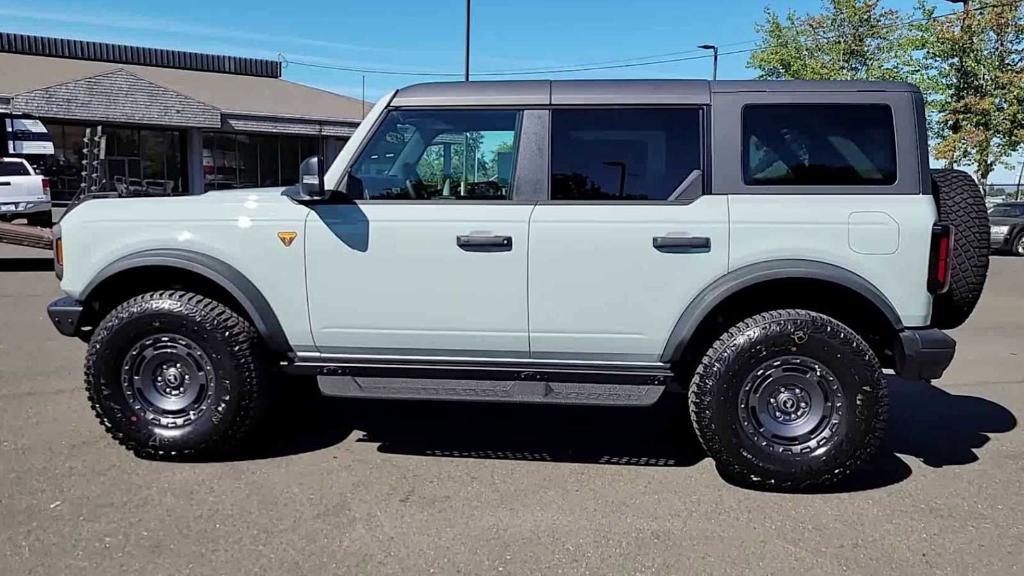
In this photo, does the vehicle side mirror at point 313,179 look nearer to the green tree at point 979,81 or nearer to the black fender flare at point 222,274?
the black fender flare at point 222,274

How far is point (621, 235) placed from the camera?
4.06 meters

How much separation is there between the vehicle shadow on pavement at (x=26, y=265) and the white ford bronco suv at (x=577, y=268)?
11.1 m

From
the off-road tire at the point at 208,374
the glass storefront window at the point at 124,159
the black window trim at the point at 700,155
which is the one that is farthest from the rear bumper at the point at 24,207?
the black window trim at the point at 700,155

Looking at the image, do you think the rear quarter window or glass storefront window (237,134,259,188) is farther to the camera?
glass storefront window (237,134,259,188)

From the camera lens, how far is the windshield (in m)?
20.1

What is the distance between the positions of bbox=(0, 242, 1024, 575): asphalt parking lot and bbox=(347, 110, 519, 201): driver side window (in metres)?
1.49

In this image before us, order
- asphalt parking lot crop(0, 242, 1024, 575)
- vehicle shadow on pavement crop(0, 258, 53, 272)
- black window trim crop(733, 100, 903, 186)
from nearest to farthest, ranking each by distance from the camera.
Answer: asphalt parking lot crop(0, 242, 1024, 575) → black window trim crop(733, 100, 903, 186) → vehicle shadow on pavement crop(0, 258, 53, 272)

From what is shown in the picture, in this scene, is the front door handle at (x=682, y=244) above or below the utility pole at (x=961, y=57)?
below

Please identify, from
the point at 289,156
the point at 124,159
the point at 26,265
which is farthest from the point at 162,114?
the point at 26,265

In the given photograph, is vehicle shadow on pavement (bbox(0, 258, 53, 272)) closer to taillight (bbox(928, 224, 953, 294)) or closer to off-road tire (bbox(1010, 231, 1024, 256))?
taillight (bbox(928, 224, 953, 294))

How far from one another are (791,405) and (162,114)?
2791cm

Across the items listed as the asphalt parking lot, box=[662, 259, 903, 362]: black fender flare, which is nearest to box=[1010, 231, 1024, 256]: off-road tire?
the asphalt parking lot

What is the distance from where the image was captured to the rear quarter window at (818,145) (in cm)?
405

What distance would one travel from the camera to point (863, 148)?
407 centimetres
